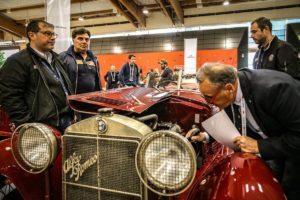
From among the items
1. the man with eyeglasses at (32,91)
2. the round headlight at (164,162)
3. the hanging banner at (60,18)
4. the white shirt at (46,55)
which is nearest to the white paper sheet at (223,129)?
the round headlight at (164,162)

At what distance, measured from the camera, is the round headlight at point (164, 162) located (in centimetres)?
130

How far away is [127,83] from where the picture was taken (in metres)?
8.14

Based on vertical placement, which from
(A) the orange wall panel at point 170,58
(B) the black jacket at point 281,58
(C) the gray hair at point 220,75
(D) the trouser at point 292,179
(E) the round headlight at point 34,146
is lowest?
(D) the trouser at point 292,179

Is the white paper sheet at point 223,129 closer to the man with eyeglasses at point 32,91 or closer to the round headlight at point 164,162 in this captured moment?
the round headlight at point 164,162

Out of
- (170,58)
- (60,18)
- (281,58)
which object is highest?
(60,18)

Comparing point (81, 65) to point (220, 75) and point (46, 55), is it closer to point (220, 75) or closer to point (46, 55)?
point (46, 55)

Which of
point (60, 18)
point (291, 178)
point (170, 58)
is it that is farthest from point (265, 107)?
point (170, 58)

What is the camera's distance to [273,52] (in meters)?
3.44

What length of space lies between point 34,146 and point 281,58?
2.83 m

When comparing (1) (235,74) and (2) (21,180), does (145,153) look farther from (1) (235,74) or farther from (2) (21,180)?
(2) (21,180)

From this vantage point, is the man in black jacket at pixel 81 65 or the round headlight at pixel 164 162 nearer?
the round headlight at pixel 164 162

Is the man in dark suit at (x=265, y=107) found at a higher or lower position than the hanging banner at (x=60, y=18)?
lower

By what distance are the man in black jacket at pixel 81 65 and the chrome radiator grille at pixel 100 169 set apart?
1.94m

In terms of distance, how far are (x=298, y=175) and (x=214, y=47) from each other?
13.1 metres
